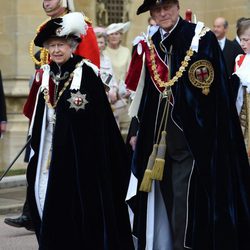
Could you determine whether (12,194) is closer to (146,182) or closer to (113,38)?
(113,38)

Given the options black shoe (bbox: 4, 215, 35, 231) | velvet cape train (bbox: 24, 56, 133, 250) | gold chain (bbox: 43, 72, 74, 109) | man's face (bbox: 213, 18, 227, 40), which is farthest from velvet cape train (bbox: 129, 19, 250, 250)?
man's face (bbox: 213, 18, 227, 40)

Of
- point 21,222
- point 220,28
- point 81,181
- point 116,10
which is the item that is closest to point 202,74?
point 81,181

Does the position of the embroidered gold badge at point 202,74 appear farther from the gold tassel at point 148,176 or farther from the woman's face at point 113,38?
the woman's face at point 113,38

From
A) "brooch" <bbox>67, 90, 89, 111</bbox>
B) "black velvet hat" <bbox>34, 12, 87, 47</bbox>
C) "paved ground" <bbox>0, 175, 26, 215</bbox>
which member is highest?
"black velvet hat" <bbox>34, 12, 87, 47</bbox>

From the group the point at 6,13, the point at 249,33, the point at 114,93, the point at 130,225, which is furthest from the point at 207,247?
the point at 6,13

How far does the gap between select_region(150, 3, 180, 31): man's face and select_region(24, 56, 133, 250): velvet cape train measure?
0.62 m

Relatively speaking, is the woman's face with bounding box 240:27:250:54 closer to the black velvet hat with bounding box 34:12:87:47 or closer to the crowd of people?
the crowd of people

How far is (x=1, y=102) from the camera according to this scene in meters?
9.90

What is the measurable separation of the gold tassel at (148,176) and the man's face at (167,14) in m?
0.81

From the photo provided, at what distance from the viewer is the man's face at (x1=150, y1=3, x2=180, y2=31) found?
626cm

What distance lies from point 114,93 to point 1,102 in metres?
1.20

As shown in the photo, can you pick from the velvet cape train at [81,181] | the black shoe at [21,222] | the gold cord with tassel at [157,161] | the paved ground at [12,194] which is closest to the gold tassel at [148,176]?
the gold cord with tassel at [157,161]

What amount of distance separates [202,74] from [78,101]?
0.86m

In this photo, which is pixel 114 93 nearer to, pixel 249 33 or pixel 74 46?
pixel 249 33
